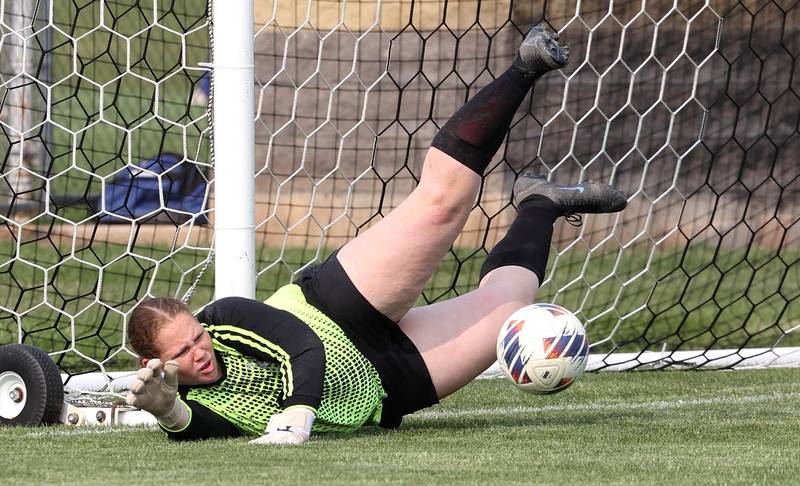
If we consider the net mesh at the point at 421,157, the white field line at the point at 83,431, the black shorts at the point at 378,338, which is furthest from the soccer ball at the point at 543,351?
the net mesh at the point at 421,157

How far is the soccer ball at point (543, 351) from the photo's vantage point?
387 centimetres

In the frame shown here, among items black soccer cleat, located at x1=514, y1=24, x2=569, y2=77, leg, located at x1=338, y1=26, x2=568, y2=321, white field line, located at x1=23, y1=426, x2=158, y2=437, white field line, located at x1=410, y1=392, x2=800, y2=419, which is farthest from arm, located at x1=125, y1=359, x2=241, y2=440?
black soccer cleat, located at x1=514, y1=24, x2=569, y2=77

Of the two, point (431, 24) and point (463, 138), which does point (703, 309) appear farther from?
point (463, 138)

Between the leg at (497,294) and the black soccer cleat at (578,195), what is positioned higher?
the black soccer cleat at (578,195)

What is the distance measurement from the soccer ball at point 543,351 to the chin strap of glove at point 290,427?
24.4 inches

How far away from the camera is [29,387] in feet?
14.0

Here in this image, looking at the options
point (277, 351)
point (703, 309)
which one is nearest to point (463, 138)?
point (277, 351)

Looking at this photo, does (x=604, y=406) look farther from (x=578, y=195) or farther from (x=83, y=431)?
(x=83, y=431)

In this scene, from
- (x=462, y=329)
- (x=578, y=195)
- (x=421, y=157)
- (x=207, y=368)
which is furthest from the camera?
(x=421, y=157)

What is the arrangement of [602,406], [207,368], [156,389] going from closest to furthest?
[156,389] < [207,368] < [602,406]

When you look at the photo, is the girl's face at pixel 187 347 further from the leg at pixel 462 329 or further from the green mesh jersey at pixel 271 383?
the leg at pixel 462 329

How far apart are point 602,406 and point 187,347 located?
1760mm

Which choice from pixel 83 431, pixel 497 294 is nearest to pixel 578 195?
pixel 497 294

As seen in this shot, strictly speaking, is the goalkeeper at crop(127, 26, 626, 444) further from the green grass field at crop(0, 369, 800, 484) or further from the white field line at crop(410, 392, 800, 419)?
the white field line at crop(410, 392, 800, 419)
